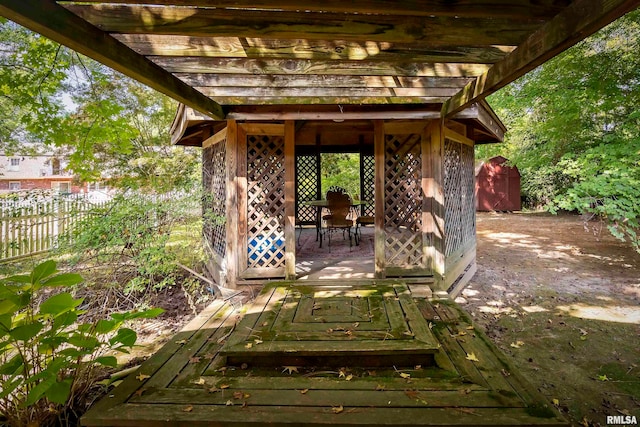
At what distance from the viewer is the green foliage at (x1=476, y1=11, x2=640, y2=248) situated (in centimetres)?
503

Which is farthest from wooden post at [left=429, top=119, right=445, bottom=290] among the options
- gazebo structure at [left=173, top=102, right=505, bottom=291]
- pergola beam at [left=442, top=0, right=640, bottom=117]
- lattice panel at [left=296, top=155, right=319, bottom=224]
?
lattice panel at [left=296, top=155, right=319, bottom=224]

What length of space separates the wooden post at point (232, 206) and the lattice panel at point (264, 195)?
Answer: 176 mm

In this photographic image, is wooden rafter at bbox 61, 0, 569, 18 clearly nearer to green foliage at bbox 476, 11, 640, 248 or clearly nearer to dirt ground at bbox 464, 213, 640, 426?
dirt ground at bbox 464, 213, 640, 426

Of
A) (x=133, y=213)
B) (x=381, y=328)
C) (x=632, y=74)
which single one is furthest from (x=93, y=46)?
(x=632, y=74)

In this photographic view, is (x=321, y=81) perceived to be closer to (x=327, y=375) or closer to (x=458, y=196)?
(x=327, y=375)

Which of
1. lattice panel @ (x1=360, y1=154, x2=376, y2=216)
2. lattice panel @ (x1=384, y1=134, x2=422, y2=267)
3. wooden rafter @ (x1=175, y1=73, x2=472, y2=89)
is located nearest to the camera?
wooden rafter @ (x1=175, y1=73, x2=472, y2=89)

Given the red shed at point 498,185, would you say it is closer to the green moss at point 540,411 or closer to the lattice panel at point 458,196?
Result: the lattice panel at point 458,196

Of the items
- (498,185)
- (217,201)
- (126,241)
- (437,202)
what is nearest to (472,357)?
(437,202)

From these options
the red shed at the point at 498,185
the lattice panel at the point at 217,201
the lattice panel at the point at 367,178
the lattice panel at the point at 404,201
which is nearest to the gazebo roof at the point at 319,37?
the lattice panel at the point at 404,201

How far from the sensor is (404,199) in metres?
4.56

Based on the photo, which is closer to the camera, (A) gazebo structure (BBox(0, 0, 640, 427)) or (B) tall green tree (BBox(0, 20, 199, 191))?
(A) gazebo structure (BBox(0, 0, 640, 427))

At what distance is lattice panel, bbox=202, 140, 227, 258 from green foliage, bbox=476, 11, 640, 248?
17.6 ft

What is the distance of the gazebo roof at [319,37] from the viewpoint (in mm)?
1606

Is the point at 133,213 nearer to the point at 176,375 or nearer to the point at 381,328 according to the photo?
the point at 176,375
